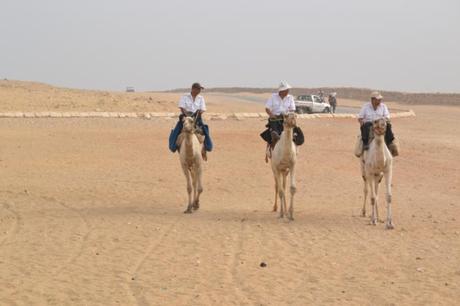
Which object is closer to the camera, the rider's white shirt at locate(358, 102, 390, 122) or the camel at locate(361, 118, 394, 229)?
the camel at locate(361, 118, 394, 229)

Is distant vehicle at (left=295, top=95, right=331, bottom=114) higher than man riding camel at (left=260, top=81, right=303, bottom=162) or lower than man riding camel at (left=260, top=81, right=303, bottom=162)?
lower

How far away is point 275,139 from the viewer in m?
15.4

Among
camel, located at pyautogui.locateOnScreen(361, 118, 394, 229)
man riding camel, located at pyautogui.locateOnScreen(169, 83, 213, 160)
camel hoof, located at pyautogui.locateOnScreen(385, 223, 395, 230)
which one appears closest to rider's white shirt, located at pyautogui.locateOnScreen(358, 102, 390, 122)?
camel, located at pyautogui.locateOnScreen(361, 118, 394, 229)

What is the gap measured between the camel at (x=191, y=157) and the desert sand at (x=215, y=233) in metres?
0.53

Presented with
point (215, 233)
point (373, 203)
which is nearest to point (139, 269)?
point (215, 233)

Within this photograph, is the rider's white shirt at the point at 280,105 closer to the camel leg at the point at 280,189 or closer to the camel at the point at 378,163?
the camel leg at the point at 280,189

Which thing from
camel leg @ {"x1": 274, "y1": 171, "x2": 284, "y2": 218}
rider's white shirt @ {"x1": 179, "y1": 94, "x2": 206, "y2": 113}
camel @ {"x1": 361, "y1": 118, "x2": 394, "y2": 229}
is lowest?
camel leg @ {"x1": 274, "y1": 171, "x2": 284, "y2": 218}

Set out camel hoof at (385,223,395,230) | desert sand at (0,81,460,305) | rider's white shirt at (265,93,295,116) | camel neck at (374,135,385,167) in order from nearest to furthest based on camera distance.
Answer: desert sand at (0,81,460,305) → camel hoof at (385,223,395,230) → camel neck at (374,135,385,167) → rider's white shirt at (265,93,295,116)

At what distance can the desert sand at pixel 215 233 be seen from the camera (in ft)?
31.1

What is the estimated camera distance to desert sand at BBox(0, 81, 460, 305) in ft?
31.1

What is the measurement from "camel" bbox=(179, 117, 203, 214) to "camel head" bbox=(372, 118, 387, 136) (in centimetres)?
381

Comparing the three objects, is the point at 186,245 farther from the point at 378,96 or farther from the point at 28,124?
the point at 28,124

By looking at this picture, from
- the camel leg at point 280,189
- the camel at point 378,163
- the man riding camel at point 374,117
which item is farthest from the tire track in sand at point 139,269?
the man riding camel at point 374,117

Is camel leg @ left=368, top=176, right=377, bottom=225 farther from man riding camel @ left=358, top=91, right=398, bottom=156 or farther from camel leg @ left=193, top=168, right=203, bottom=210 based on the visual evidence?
camel leg @ left=193, top=168, right=203, bottom=210
